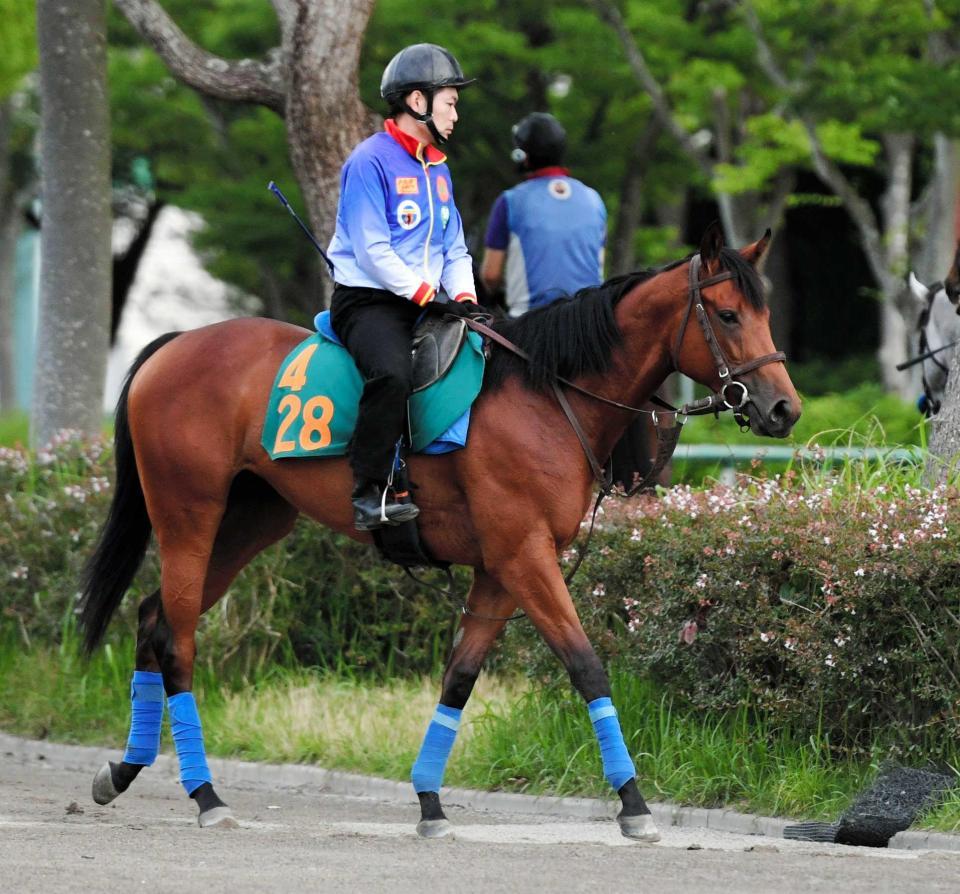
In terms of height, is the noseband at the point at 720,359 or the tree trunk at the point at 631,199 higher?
the tree trunk at the point at 631,199

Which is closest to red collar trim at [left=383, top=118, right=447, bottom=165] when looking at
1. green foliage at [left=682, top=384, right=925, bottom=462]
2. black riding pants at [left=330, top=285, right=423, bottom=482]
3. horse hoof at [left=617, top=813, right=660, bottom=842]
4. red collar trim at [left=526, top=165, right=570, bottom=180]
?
black riding pants at [left=330, top=285, right=423, bottom=482]

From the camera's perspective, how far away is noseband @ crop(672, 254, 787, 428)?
6395 mm

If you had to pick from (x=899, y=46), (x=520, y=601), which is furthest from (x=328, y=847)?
(x=899, y=46)

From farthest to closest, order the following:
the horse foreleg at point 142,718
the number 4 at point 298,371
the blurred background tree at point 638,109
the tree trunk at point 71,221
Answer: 1. the blurred background tree at point 638,109
2. the tree trunk at point 71,221
3. the horse foreleg at point 142,718
4. the number 4 at point 298,371

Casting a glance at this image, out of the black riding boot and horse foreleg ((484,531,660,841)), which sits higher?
the black riding boot

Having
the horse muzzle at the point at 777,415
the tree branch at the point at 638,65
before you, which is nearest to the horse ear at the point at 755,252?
the horse muzzle at the point at 777,415

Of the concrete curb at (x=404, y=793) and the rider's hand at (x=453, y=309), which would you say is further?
the concrete curb at (x=404, y=793)

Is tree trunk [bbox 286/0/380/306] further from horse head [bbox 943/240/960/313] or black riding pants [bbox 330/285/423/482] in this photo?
black riding pants [bbox 330/285/423/482]

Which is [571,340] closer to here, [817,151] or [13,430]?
[817,151]

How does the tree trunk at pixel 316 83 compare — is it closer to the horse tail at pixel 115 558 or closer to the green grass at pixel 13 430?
the horse tail at pixel 115 558

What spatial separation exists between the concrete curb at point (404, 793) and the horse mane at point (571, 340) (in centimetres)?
194

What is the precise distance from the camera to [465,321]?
275 inches

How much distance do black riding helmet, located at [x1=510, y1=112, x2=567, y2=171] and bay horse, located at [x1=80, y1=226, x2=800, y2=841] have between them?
8.72 ft

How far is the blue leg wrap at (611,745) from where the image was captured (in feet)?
20.9
